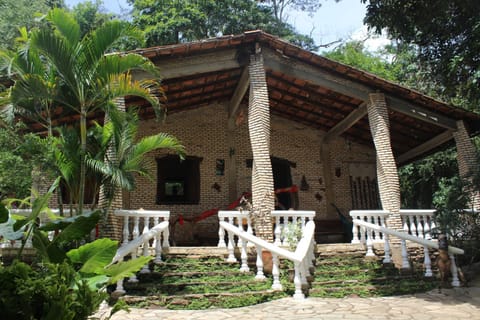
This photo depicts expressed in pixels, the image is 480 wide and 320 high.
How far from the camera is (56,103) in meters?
7.12

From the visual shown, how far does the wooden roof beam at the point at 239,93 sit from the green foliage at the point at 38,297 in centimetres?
775

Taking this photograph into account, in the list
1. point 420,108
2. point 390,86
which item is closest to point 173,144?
point 390,86

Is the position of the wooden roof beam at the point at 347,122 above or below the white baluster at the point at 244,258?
above

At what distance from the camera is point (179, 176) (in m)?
13.5

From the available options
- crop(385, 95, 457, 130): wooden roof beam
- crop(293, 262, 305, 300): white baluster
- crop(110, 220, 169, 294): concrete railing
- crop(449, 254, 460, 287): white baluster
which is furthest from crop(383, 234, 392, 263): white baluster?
crop(110, 220, 169, 294): concrete railing

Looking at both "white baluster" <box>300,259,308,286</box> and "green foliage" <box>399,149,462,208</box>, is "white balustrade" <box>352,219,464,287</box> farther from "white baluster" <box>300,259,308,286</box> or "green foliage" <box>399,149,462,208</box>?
"green foliage" <box>399,149,462,208</box>

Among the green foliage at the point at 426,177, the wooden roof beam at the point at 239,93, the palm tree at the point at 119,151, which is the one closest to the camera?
the palm tree at the point at 119,151

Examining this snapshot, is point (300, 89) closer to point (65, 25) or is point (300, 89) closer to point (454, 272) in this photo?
point (454, 272)

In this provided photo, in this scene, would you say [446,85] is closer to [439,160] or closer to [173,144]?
[173,144]

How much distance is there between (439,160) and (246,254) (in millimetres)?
13114

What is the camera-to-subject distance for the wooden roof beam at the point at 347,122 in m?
11.5

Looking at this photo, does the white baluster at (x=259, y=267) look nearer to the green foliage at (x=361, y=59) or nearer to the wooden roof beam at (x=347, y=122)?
the wooden roof beam at (x=347, y=122)

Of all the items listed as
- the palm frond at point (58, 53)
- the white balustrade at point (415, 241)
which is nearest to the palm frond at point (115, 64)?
the palm frond at point (58, 53)

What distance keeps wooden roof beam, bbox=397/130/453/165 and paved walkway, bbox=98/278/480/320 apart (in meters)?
6.25
